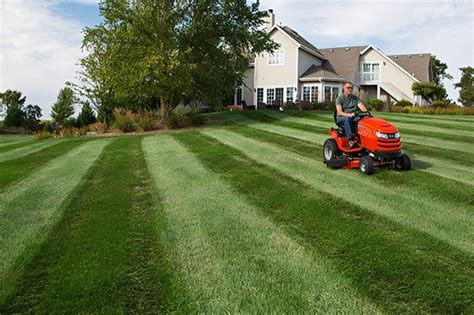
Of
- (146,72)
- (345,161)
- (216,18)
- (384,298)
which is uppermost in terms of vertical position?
(216,18)

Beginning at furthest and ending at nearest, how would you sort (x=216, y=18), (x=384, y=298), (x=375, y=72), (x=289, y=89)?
1. (x=375, y=72)
2. (x=289, y=89)
3. (x=216, y=18)
4. (x=384, y=298)

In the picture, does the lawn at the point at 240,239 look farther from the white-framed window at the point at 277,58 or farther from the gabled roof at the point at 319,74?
the white-framed window at the point at 277,58

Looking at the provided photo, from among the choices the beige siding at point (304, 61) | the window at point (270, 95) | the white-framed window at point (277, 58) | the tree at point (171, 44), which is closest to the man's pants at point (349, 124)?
the tree at point (171, 44)

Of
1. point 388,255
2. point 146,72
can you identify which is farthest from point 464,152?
point 146,72

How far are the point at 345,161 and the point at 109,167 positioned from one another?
4.78 metres

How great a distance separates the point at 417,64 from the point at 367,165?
3574cm

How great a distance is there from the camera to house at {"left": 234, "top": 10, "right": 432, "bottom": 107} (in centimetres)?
3444

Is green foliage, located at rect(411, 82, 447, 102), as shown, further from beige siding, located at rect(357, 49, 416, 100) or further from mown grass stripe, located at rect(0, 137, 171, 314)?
mown grass stripe, located at rect(0, 137, 171, 314)

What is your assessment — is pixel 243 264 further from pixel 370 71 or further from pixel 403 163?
pixel 370 71

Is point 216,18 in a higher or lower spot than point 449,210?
higher

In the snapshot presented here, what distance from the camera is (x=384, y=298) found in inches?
124

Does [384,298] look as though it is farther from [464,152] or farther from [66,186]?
[464,152]

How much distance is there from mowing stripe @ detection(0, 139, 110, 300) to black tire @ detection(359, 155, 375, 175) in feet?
15.5

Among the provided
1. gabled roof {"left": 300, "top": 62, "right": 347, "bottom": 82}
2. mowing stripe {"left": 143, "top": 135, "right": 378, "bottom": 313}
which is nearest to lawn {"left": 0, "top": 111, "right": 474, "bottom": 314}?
mowing stripe {"left": 143, "top": 135, "right": 378, "bottom": 313}
